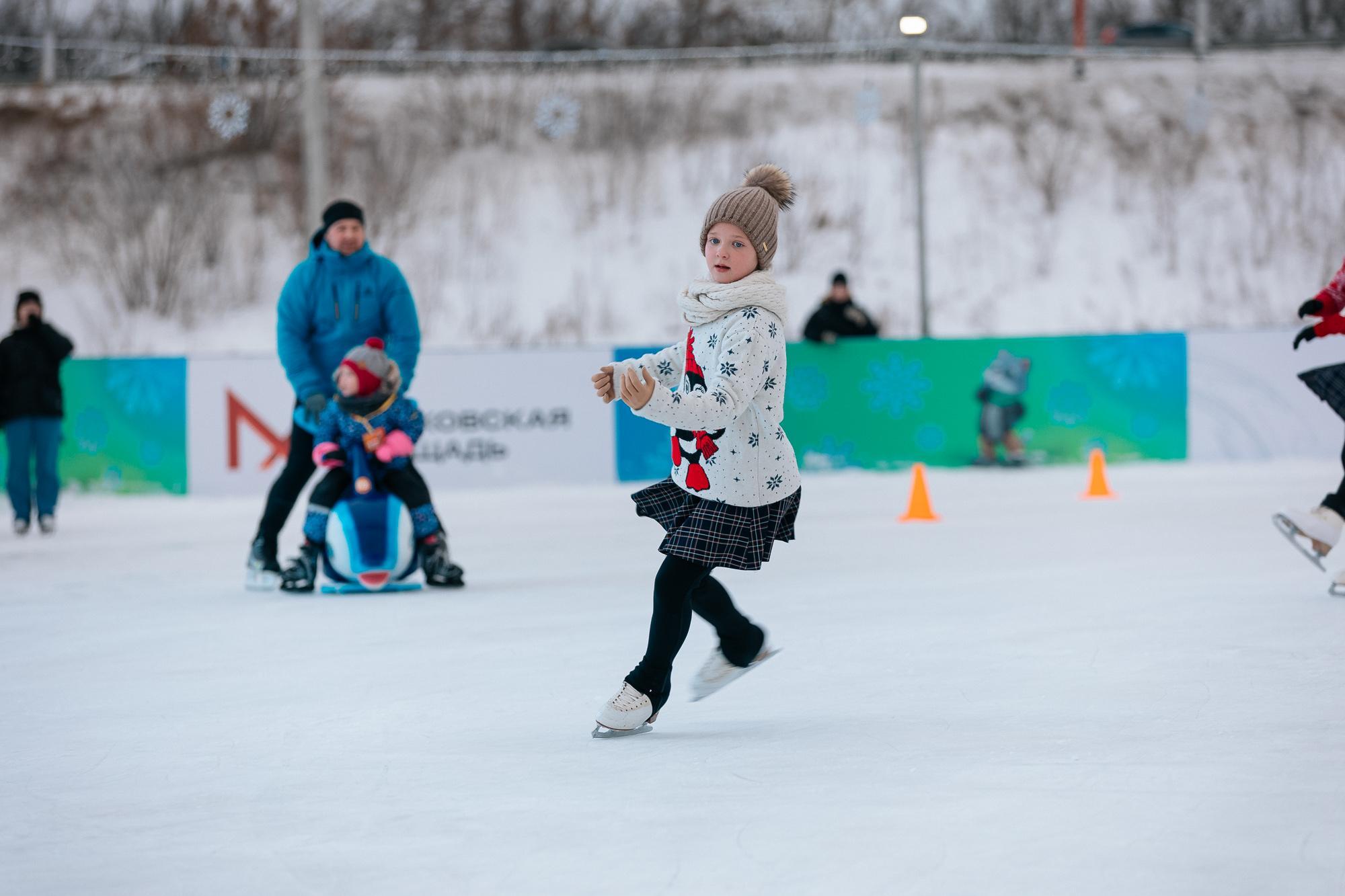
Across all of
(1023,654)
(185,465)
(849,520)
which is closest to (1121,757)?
(1023,654)

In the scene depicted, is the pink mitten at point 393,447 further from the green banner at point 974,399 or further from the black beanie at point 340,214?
the green banner at point 974,399

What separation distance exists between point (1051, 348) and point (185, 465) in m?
6.13

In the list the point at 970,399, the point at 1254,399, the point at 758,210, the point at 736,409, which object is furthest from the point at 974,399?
the point at 736,409

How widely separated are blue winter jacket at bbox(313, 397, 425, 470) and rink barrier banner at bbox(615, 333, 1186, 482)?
18.6 feet

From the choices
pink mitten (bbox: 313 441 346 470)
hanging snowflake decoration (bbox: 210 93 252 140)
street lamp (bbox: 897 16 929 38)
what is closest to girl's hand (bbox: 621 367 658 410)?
pink mitten (bbox: 313 441 346 470)

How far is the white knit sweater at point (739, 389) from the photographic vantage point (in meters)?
3.40

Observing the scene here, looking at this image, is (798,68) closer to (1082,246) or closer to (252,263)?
(1082,246)

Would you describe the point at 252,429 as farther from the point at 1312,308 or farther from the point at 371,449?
the point at 1312,308

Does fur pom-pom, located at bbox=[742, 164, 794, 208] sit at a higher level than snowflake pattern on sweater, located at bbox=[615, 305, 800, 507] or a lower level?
higher

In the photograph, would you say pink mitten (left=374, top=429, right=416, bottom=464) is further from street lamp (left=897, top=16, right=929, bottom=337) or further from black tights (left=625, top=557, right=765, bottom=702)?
street lamp (left=897, top=16, right=929, bottom=337)

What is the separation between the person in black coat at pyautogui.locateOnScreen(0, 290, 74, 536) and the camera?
9.20 m

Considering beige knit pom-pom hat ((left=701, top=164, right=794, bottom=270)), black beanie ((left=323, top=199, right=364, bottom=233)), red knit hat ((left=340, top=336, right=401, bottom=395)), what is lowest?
red knit hat ((left=340, top=336, right=401, bottom=395))

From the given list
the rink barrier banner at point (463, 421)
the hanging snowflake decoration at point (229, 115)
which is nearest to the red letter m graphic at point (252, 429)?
the rink barrier banner at point (463, 421)

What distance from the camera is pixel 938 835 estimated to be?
261cm
